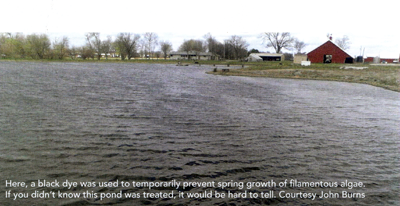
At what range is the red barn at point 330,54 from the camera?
61.6 metres

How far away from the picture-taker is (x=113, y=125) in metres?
9.72

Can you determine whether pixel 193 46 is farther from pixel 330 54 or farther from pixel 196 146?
pixel 196 146

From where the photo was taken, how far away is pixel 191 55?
5719 inches

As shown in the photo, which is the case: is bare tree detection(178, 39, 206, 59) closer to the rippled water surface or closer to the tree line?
the tree line

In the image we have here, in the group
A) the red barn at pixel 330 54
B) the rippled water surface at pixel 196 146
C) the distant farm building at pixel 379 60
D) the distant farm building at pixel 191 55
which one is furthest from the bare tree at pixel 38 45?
the distant farm building at pixel 379 60

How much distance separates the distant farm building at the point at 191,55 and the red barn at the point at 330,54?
83062mm

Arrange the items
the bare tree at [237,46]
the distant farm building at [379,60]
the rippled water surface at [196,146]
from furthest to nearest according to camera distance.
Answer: the bare tree at [237,46], the distant farm building at [379,60], the rippled water surface at [196,146]

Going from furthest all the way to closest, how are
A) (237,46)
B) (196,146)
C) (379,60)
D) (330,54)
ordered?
(237,46), (379,60), (330,54), (196,146)

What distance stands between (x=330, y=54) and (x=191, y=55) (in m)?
92.1

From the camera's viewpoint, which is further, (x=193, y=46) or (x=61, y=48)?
(x=193, y=46)

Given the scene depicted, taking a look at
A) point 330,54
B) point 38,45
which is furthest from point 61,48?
point 330,54

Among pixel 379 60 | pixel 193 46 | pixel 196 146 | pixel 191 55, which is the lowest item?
pixel 196 146

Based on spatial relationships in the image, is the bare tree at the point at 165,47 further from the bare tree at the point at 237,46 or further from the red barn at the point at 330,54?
the red barn at the point at 330,54

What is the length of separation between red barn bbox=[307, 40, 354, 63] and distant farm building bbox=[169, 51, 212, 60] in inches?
3270
